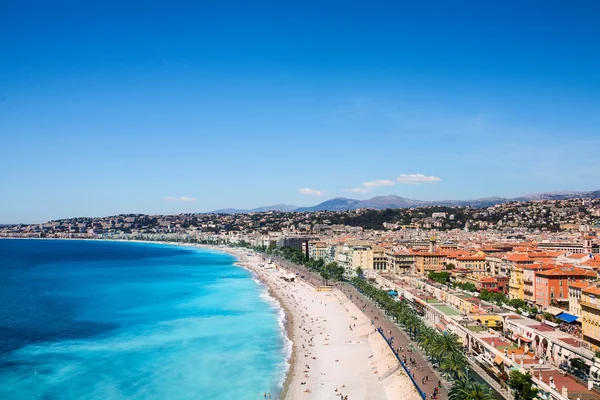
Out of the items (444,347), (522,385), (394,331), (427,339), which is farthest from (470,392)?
(394,331)

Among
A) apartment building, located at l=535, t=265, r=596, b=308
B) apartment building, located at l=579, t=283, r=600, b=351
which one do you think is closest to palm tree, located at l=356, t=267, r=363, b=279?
apartment building, located at l=535, t=265, r=596, b=308

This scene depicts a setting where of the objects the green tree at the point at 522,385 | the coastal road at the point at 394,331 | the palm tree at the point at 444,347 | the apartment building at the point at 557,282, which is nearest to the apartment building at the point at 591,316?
the palm tree at the point at 444,347

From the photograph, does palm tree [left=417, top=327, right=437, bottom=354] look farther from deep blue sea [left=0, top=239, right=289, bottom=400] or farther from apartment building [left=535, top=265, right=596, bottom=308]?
apartment building [left=535, top=265, right=596, bottom=308]

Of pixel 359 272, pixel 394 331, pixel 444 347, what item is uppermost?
pixel 444 347

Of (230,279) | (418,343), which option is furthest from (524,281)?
(230,279)

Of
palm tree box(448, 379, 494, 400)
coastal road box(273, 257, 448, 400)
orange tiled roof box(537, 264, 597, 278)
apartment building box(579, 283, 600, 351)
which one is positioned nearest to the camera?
palm tree box(448, 379, 494, 400)

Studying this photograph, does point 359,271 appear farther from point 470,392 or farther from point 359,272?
point 470,392

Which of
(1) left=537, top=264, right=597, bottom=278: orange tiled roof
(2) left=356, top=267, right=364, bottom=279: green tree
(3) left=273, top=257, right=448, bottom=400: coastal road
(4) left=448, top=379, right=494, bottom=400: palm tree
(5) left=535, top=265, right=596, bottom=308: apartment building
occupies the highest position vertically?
(1) left=537, top=264, right=597, bottom=278: orange tiled roof
